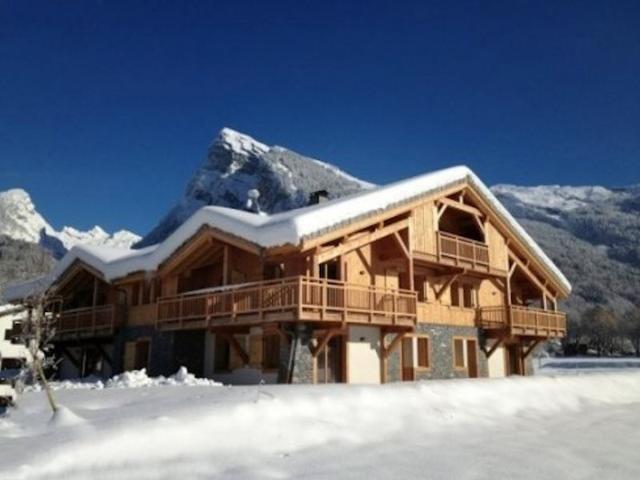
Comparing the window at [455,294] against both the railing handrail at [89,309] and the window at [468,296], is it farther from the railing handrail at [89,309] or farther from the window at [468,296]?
the railing handrail at [89,309]

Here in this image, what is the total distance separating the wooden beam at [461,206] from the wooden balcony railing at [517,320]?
405 cm

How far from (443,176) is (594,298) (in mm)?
111614

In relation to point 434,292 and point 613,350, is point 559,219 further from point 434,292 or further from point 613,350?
point 434,292

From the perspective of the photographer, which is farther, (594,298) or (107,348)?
(594,298)

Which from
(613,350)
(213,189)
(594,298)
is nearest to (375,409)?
(613,350)

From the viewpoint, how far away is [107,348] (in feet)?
88.5

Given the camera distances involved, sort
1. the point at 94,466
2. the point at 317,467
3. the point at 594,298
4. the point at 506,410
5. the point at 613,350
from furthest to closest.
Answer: the point at 594,298 < the point at 613,350 < the point at 506,410 < the point at 317,467 < the point at 94,466

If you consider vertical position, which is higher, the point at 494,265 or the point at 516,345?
the point at 494,265

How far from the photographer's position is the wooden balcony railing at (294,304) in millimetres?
16453

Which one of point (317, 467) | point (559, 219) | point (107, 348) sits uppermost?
point (559, 219)

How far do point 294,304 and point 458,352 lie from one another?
419 inches

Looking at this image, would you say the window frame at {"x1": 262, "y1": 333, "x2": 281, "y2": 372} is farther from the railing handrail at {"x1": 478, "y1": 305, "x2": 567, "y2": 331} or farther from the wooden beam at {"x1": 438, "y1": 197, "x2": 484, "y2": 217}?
the railing handrail at {"x1": 478, "y1": 305, "x2": 567, "y2": 331}

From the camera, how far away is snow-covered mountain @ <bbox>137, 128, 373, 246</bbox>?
495ft

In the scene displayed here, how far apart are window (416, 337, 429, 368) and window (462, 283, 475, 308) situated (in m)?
3.85
